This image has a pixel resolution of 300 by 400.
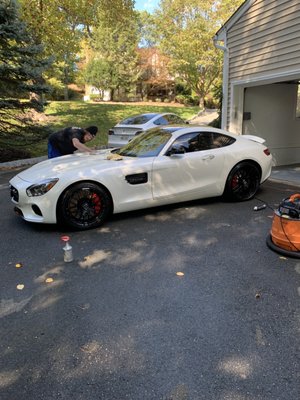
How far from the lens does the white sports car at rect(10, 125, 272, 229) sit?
480 centimetres

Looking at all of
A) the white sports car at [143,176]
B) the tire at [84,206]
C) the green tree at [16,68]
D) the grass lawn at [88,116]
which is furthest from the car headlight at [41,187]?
the grass lawn at [88,116]

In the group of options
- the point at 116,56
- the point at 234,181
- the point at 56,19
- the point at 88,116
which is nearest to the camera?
the point at 234,181

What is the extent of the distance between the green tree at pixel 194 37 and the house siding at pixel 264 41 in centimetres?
1905

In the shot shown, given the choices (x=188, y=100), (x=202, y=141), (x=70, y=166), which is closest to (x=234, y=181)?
(x=202, y=141)

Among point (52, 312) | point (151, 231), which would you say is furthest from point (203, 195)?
point (52, 312)

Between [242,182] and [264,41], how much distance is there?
3.98 meters

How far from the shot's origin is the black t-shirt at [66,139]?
6656mm

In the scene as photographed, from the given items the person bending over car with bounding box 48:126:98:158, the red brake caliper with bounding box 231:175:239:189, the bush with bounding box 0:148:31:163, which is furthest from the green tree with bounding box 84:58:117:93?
the red brake caliper with bounding box 231:175:239:189

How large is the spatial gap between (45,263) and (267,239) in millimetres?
2678

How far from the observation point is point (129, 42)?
35062 millimetres

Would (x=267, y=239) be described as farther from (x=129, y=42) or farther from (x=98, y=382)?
(x=129, y=42)

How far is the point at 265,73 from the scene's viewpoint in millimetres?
8172

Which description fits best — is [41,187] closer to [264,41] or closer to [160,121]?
[264,41]

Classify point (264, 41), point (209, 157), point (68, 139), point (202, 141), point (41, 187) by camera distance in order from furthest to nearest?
point (264, 41) < point (68, 139) < point (202, 141) < point (209, 157) < point (41, 187)
